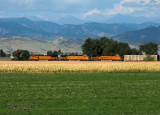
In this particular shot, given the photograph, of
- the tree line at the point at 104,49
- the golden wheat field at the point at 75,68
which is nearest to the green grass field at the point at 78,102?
the golden wheat field at the point at 75,68

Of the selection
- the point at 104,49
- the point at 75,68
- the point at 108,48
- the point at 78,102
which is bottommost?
the point at 78,102

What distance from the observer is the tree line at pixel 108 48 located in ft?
393

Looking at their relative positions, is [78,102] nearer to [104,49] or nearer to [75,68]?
[75,68]

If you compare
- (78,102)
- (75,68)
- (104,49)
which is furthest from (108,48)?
(78,102)

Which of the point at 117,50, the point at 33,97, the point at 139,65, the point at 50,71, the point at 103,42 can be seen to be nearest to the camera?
the point at 33,97

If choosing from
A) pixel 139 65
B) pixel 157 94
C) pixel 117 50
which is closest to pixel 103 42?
pixel 117 50

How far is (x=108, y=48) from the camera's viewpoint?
123 m

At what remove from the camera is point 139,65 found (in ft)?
155

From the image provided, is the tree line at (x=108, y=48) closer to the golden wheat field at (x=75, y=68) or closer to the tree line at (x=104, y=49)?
A: the tree line at (x=104, y=49)

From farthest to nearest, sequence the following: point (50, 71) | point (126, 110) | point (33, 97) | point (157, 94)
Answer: point (50, 71)
point (157, 94)
point (33, 97)
point (126, 110)

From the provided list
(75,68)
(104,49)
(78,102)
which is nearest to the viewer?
(78,102)

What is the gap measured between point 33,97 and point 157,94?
7.46 m

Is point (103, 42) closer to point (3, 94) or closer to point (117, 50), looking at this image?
point (117, 50)

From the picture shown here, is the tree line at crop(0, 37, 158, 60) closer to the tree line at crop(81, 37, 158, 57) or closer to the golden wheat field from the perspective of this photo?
the tree line at crop(81, 37, 158, 57)
